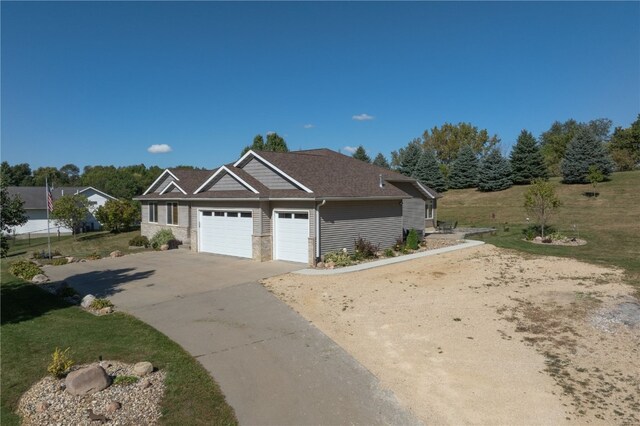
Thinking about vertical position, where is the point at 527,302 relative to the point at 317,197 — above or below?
below

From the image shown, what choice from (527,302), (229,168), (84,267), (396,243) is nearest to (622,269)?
(527,302)

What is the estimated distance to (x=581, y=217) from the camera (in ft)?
106

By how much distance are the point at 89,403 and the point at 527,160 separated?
49.9 metres

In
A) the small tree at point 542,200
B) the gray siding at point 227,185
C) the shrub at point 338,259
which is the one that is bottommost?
the shrub at point 338,259

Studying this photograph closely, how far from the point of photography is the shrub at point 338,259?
16859 millimetres

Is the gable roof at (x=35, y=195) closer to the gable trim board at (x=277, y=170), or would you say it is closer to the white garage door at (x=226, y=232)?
the white garage door at (x=226, y=232)

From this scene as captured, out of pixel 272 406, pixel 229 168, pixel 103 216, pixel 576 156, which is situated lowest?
pixel 272 406

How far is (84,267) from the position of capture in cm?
1800

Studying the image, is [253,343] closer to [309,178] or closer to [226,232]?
[309,178]

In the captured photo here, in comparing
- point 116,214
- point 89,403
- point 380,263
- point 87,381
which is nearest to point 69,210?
point 116,214

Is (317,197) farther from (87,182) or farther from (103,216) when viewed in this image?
(87,182)

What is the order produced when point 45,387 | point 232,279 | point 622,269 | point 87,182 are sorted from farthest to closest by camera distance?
point 87,182
point 622,269
point 232,279
point 45,387

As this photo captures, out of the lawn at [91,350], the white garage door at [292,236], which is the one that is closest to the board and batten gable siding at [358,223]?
the white garage door at [292,236]

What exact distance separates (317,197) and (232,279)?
4.63 meters
